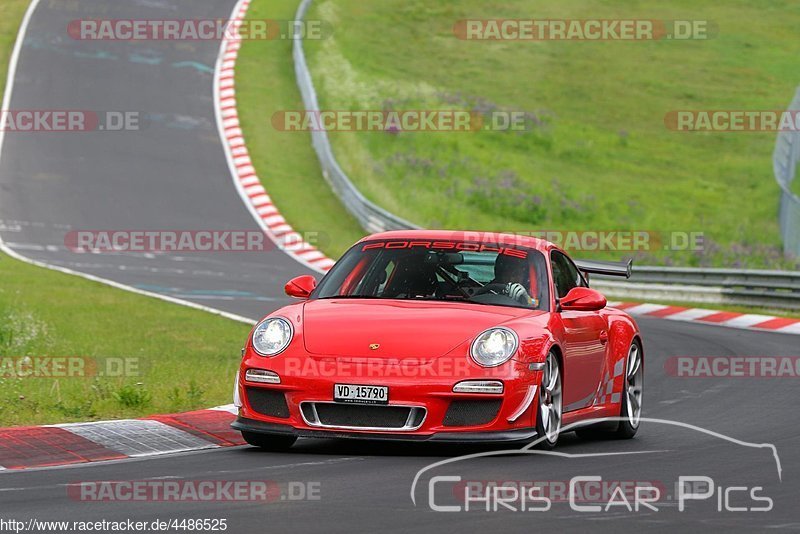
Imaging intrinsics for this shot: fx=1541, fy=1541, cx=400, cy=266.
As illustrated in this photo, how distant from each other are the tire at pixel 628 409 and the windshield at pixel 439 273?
1198 millimetres

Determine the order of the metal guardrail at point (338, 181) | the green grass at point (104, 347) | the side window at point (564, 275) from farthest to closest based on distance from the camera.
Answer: the metal guardrail at point (338, 181), the green grass at point (104, 347), the side window at point (564, 275)

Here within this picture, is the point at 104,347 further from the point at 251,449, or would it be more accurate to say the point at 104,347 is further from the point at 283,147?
the point at 283,147

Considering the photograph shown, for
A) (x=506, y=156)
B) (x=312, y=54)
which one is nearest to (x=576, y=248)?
(x=506, y=156)

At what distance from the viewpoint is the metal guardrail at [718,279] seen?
2419 cm

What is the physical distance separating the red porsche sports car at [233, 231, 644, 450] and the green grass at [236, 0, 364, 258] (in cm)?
1725

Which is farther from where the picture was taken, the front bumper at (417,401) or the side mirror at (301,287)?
the side mirror at (301,287)

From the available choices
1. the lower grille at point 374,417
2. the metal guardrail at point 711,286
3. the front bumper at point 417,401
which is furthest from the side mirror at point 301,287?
the metal guardrail at point 711,286

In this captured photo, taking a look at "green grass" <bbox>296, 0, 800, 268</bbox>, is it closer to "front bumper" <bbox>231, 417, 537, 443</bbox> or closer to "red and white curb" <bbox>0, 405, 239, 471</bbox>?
"red and white curb" <bbox>0, 405, 239, 471</bbox>

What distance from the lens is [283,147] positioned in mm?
36344

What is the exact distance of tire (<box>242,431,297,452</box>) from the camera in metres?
9.45

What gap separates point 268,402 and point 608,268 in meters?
3.26

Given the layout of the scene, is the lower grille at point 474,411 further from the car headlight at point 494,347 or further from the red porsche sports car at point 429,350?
the car headlight at point 494,347

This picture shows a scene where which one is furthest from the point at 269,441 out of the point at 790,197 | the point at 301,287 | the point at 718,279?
the point at 790,197

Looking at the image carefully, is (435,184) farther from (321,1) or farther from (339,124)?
(321,1)
